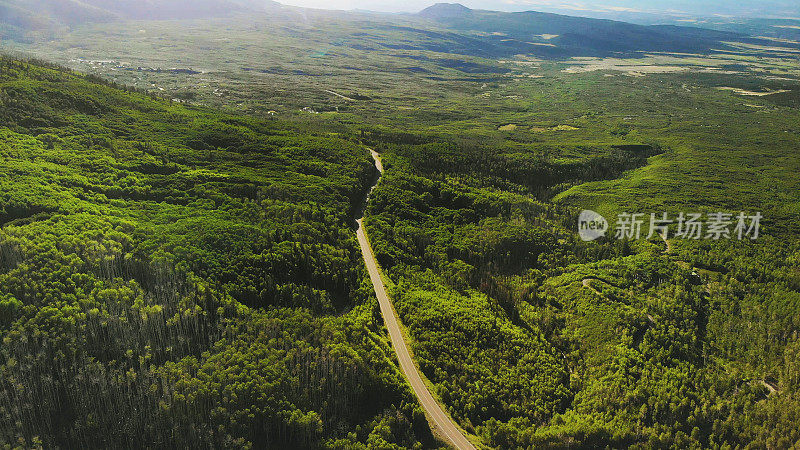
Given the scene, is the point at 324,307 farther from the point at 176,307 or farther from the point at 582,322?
the point at 582,322

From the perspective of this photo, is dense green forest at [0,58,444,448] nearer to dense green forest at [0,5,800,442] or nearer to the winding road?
dense green forest at [0,5,800,442]

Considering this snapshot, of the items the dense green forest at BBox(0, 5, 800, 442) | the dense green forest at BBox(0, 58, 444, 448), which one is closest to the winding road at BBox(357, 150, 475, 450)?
the dense green forest at BBox(0, 5, 800, 442)

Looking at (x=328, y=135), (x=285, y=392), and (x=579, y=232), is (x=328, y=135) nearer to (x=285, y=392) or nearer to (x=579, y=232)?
(x=579, y=232)

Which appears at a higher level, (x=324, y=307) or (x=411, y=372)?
(x=324, y=307)

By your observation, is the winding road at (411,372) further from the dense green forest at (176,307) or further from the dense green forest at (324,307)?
the dense green forest at (176,307)

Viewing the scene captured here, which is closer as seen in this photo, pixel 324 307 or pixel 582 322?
pixel 324 307

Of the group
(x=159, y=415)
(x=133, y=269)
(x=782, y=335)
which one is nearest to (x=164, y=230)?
(x=133, y=269)

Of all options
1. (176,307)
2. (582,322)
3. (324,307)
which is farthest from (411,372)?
(582,322)
